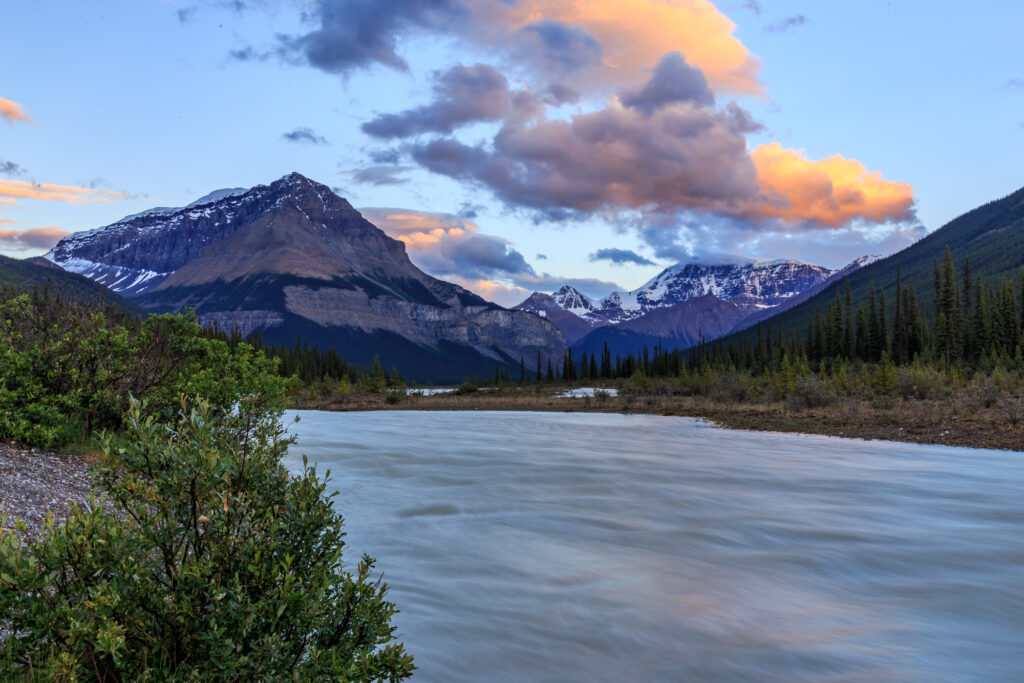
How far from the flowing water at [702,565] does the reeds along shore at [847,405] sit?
981 centimetres

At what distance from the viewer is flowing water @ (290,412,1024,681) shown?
9812 millimetres

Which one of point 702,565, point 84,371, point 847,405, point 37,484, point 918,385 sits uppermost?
point 84,371

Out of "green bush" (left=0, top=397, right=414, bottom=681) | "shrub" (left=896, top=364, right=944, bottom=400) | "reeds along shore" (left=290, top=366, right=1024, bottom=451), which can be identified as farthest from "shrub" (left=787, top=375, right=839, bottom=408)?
"green bush" (left=0, top=397, right=414, bottom=681)

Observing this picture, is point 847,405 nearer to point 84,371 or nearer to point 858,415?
point 858,415

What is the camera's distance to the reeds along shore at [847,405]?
131 feet

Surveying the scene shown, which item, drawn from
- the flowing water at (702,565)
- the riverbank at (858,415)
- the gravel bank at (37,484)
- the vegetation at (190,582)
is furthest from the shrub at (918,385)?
the vegetation at (190,582)

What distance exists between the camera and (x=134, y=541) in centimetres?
471

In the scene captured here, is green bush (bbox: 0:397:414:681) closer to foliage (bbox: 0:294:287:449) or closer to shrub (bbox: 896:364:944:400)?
foliage (bbox: 0:294:287:449)

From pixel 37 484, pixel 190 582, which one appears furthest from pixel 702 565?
pixel 37 484

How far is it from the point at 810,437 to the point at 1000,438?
10529 mm

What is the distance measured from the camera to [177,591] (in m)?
4.58

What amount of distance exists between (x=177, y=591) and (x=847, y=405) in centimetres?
6295

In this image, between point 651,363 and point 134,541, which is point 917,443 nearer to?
point 134,541

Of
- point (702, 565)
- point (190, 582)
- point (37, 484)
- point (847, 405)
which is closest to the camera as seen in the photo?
point (190, 582)
